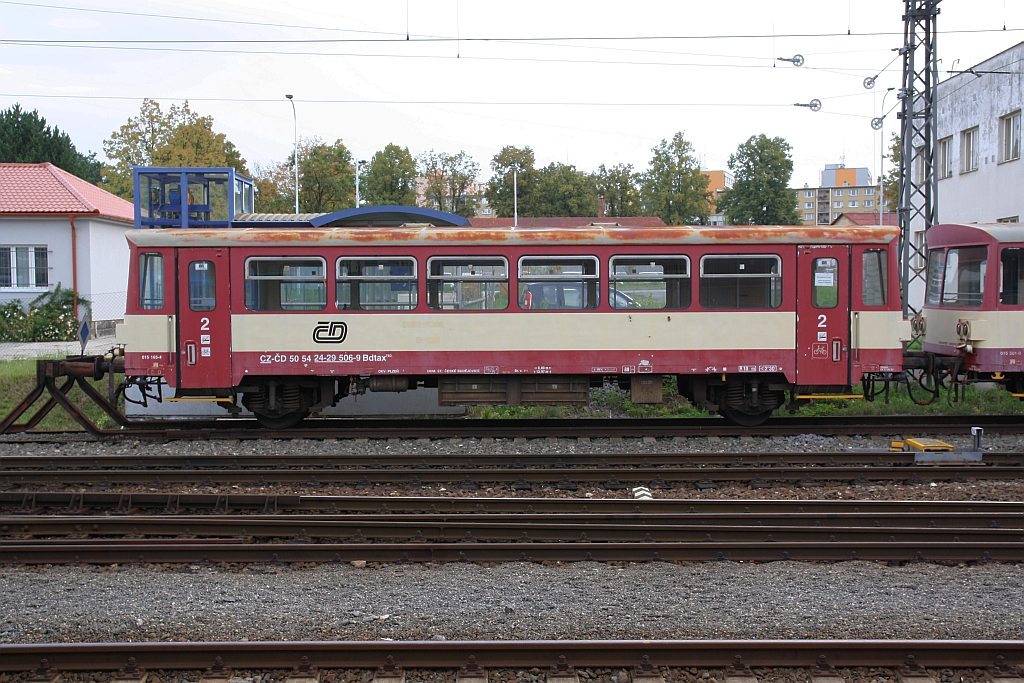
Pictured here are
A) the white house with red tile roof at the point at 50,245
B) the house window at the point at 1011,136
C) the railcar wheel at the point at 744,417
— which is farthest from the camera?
the white house with red tile roof at the point at 50,245

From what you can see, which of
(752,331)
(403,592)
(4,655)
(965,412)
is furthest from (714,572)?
(965,412)

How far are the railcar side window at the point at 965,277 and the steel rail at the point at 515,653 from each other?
9700 millimetres

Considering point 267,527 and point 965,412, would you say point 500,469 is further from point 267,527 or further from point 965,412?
point 965,412

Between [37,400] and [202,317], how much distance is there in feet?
17.5

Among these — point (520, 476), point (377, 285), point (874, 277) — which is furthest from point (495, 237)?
point (874, 277)

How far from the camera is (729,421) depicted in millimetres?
13180

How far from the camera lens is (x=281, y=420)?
42.2 feet

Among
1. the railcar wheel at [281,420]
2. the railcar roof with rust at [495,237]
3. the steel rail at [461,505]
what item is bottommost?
the steel rail at [461,505]

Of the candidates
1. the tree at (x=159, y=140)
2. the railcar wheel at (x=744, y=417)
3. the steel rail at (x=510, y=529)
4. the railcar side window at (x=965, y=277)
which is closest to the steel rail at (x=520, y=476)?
the steel rail at (x=510, y=529)

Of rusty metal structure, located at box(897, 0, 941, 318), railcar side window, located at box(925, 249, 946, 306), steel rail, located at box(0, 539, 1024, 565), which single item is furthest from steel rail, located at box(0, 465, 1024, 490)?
rusty metal structure, located at box(897, 0, 941, 318)

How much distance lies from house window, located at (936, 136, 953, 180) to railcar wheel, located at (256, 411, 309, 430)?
23671 millimetres

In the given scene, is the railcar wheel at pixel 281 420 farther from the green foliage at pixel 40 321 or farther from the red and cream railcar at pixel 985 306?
the green foliage at pixel 40 321

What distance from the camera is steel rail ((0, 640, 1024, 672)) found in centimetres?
521

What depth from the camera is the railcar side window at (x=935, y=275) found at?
14481mm
